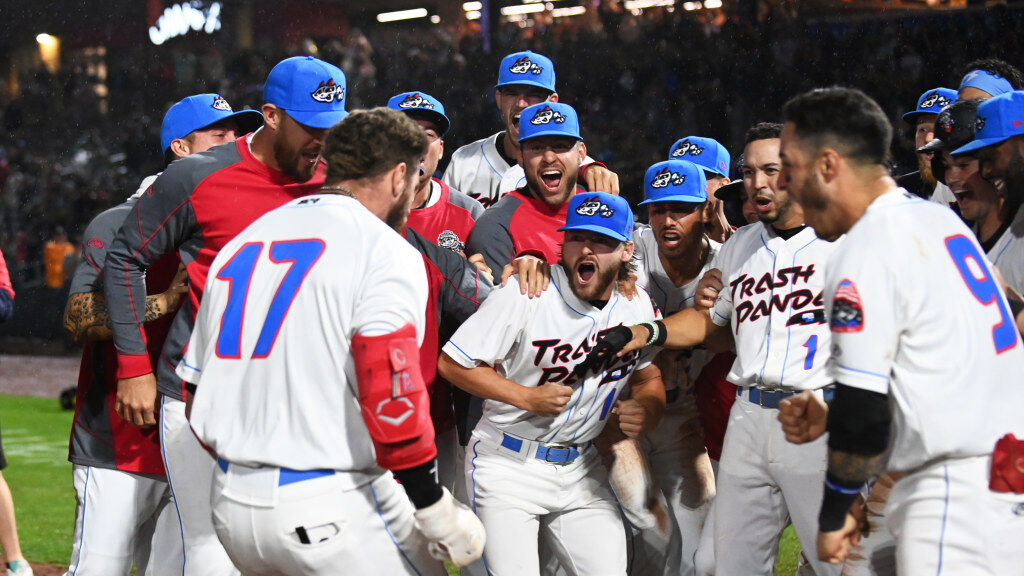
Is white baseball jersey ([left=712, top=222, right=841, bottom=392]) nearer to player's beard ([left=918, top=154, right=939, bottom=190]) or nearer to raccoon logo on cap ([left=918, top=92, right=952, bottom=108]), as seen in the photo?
player's beard ([left=918, top=154, right=939, bottom=190])

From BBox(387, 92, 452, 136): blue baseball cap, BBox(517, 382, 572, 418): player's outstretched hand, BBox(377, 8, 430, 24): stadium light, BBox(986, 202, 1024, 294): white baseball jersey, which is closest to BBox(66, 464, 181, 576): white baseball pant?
BBox(517, 382, 572, 418): player's outstretched hand

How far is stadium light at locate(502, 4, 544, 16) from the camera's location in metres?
17.0

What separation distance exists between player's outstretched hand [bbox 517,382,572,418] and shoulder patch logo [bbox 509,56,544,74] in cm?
216

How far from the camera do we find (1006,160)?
346 cm

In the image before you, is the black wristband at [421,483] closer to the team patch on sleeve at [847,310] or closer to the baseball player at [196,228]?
the team patch on sleeve at [847,310]

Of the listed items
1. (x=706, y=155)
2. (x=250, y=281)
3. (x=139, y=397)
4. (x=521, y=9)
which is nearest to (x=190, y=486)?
(x=139, y=397)

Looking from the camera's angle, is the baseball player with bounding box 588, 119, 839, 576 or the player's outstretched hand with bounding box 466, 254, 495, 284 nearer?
the baseball player with bounding box 588, 119, 839, 576

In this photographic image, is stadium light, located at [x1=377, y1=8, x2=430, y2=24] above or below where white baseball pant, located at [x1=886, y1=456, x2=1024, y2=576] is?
above

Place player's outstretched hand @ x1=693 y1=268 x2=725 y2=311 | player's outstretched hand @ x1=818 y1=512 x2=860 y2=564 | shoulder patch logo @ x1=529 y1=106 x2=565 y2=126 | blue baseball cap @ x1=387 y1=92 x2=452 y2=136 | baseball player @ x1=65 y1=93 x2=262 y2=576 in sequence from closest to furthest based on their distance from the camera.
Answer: player's outstretched hand @ x1=818 y1=512 x2=860 y2=564, baseball player @ x1=65 y1=93 x2=262 y2=576, player's outstretched hand @ x1=693 y1=268 x2=725 y2=311, shoulder patch logo @ x1=529 y1=106 x2=565 y2=126, blue baseball cap @ x1=387 y1=92 x2=452 y2=136

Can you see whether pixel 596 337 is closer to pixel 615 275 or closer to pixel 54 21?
pixel 615 275

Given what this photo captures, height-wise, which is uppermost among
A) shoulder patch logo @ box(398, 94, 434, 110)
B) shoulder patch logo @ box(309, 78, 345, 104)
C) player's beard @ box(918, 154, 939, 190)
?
shoulder patch logo @ box(309, 78, 345, 104)

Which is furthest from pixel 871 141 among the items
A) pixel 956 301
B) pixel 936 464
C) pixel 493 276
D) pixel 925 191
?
pixel 925 191

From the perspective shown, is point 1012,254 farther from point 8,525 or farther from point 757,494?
point 8,525

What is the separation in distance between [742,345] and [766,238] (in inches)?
16.8
